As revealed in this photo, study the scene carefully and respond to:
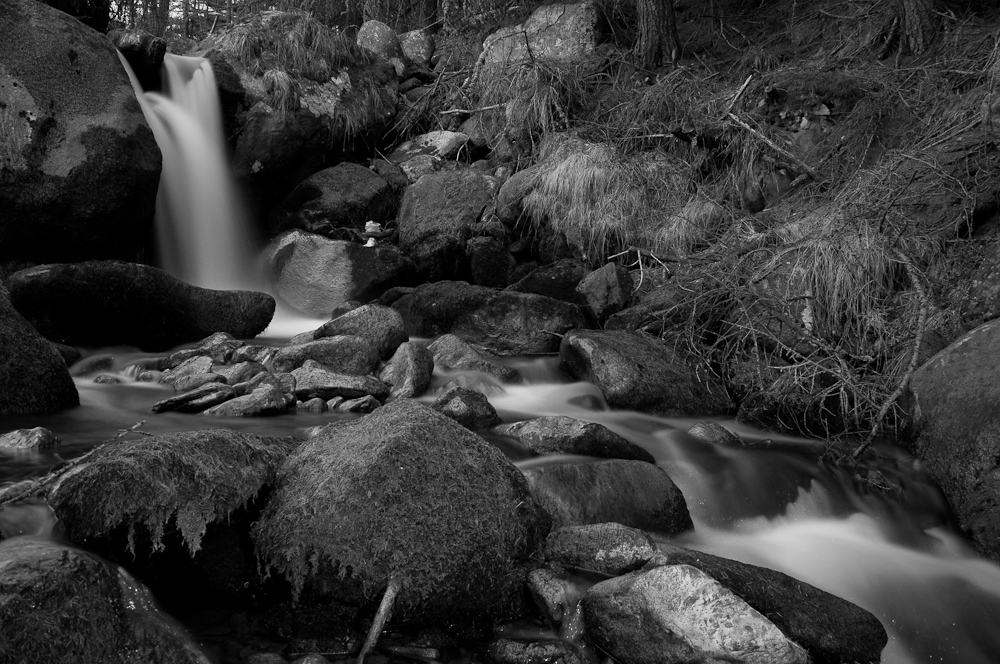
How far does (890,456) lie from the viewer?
191 inches

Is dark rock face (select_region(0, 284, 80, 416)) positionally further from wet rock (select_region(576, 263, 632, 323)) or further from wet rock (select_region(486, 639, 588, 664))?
wet rock (select_region(576, 263, 632, 323))

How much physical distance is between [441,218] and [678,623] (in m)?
7.05

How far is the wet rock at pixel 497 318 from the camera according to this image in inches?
275

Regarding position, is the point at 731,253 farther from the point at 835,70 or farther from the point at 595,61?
the point at 595,61

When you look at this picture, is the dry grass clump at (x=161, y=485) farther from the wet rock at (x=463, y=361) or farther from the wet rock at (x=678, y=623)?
the wet rock at (x=463, y=361)

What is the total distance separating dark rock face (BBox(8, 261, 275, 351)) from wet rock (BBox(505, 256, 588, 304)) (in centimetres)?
290

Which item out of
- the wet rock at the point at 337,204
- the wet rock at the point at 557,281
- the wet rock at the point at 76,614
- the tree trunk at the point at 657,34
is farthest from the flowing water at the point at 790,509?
the tree trunk at the point at 657,34

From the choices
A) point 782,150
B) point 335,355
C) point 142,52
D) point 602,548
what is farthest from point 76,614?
point 142,52

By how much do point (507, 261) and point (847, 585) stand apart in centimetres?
559

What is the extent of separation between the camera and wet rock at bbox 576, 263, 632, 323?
7.29 m

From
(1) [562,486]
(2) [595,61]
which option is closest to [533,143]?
(2) [595,61]

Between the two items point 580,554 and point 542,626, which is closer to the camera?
point 542,626

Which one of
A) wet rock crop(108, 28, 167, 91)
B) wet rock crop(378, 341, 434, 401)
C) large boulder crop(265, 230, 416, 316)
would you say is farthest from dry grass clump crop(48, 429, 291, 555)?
wet rock crop(108, 28, 167, 91)

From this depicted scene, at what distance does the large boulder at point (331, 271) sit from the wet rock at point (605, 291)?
7.48ft
